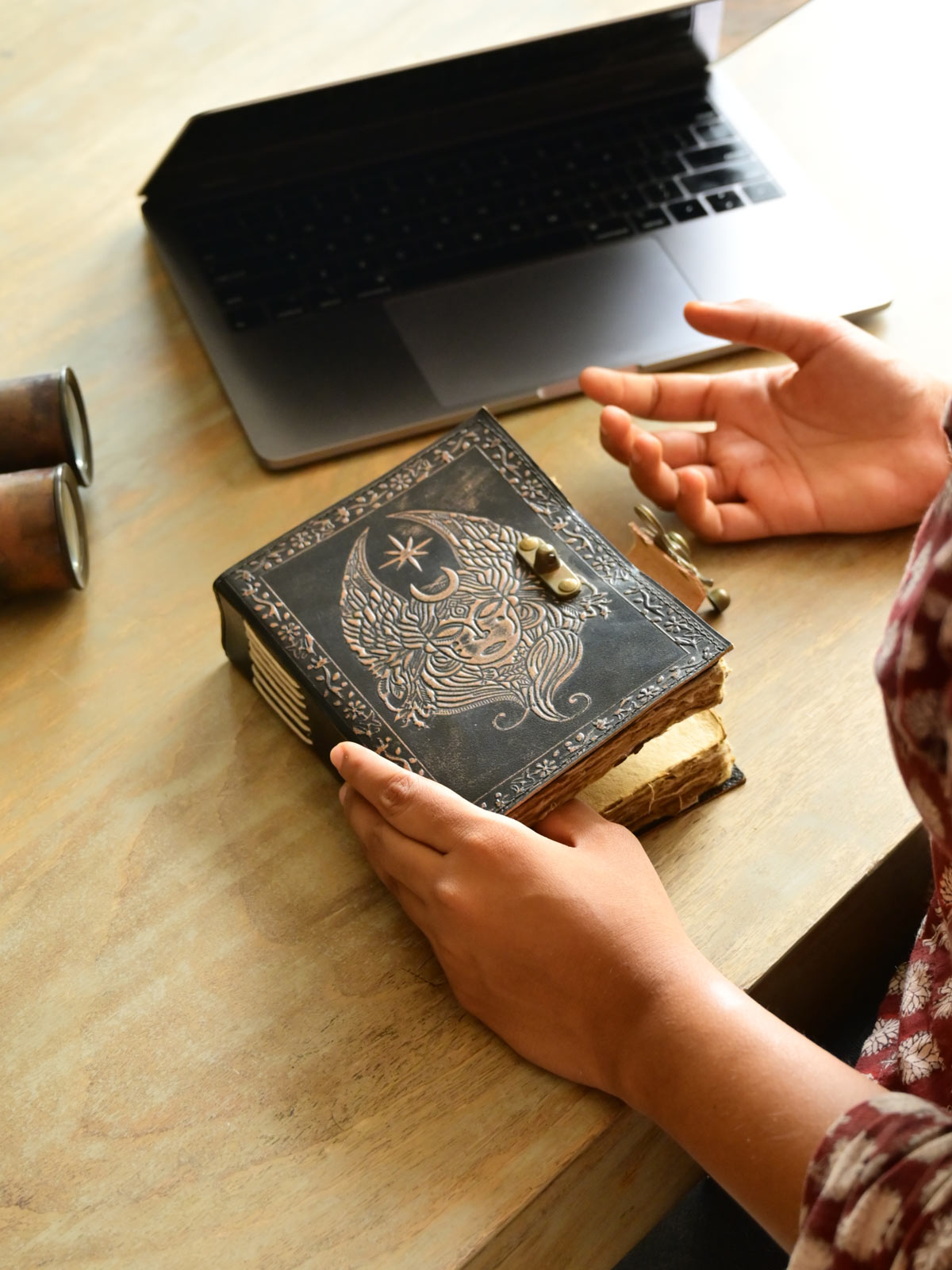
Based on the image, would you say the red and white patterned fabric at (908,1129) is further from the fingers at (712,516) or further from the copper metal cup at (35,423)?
the copper metal cup at (35,423)

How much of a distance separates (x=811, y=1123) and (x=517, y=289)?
0.65 metres

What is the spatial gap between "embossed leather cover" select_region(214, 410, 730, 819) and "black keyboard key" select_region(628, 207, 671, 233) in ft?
1.09

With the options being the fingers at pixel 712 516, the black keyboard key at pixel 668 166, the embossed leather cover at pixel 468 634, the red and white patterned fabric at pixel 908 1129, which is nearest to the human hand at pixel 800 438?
the fingers at pixel 712 516

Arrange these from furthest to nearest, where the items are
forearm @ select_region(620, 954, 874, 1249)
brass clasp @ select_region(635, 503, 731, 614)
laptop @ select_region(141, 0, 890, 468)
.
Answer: laptop @ select_region(141, 0, 890, 468) < brass clasp @ select_region(635, 503, 731, 614) < forearm @ select_region(620, 954, 874, 1249)

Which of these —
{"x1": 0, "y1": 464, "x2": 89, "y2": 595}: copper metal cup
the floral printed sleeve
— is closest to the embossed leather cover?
{"x1": 0, "y1": 464, "x2": 89, "y2": 595}: copper metal cup

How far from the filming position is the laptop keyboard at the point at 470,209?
0.94m

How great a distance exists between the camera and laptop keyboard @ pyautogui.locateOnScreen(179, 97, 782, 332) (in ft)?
3.08

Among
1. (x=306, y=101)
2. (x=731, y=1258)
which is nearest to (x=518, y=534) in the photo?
(x=306, y=101)

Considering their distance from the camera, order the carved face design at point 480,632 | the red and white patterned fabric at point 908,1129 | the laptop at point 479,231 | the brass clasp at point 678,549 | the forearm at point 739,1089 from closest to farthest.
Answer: the red and white patterned fabric at point 908,1129 → the forearm at point 739,1089 → the carved face design at point 480,632 → the brass clasp at point 678,549 → the laptop at point 479,231

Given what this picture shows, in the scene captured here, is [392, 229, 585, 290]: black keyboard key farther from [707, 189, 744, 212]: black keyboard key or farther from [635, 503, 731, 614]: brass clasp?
[635, 503, 731, 614]: brass clasp

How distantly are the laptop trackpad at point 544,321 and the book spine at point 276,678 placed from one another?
0.26m

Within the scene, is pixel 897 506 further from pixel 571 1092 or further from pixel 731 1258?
pixel 731 1258

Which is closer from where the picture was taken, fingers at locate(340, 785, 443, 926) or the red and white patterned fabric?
the red and white patterned fabric

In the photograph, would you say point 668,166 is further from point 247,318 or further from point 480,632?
point 480,632
